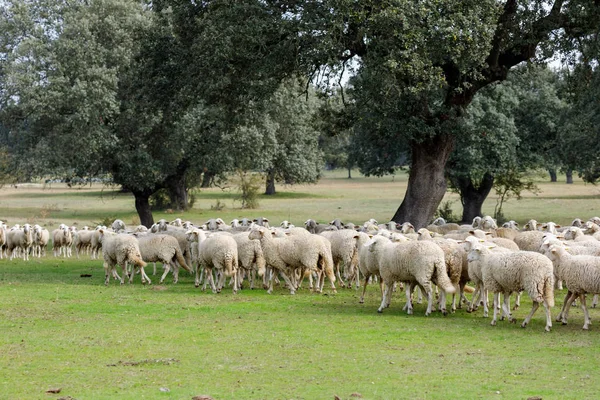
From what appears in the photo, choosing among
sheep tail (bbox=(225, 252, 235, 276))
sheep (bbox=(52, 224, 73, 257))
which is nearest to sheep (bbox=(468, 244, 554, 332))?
sheep tail (bbox=(225, 252, 235, 276))

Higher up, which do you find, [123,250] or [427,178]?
[427,178]

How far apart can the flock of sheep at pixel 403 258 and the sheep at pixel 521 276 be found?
0.06ft

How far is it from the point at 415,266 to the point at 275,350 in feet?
14.0

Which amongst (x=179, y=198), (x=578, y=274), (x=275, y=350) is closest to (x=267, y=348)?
(x=275, y=350)

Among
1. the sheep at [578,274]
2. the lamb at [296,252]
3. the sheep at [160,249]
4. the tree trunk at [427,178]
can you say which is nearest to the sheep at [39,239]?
the sheep at [160,249]

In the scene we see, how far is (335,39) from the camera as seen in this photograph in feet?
73.2

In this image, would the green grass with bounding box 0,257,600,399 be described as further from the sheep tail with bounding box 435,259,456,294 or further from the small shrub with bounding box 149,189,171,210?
the small shrub with bounding box 149,189,171,210

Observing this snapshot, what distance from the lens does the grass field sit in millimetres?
10328

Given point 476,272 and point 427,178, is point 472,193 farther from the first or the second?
point 476,272

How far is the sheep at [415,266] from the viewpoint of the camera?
15734 millimetres

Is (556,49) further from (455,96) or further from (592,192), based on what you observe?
(592,192)

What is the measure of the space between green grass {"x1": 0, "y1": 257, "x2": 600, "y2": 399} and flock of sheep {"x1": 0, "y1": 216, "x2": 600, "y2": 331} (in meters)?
0.66

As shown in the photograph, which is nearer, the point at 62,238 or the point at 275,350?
the point at 275,350

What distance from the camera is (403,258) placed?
52.9 feet
